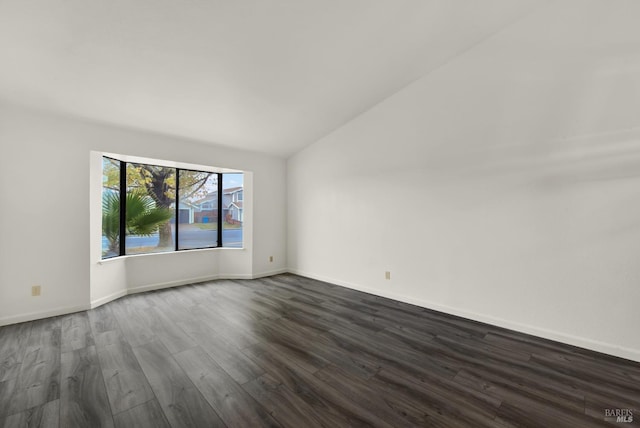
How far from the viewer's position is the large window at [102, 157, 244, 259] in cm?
406

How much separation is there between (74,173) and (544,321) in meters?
5.46

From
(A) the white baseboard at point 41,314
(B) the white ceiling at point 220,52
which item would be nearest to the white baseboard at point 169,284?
(A) the white baseboard at point 41,314

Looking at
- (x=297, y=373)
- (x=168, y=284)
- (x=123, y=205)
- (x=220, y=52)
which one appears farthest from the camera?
(x=168, y=284)

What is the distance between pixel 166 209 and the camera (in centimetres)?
461

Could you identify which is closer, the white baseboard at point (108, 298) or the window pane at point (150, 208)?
the white baseboard at point (108, 298)

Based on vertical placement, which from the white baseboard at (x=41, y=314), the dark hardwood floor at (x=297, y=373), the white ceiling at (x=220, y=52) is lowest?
the dark hardwood floor at (x=297, y=373)

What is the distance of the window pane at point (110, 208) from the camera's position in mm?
3875

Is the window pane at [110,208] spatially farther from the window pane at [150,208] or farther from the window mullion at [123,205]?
the window pane at [150,208]

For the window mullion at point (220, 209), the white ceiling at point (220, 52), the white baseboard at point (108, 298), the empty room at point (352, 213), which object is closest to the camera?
the empty room at point (352, 213)

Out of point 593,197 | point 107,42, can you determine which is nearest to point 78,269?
point 107,42

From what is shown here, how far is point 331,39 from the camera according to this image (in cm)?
273

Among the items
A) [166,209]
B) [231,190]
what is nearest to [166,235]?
[166,209]

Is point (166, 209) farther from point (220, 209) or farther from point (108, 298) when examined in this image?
point (108, 298)

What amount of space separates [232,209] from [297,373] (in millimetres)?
3804
